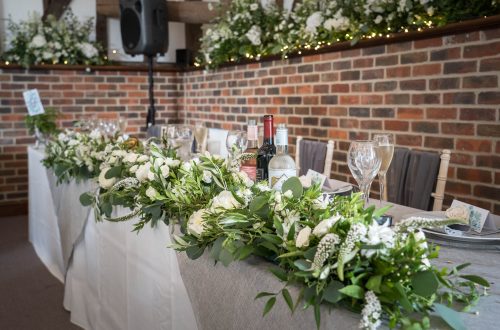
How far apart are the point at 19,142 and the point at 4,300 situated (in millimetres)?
2639

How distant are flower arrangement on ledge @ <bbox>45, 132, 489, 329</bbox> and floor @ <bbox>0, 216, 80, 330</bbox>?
1.56 m

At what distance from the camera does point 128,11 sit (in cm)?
517

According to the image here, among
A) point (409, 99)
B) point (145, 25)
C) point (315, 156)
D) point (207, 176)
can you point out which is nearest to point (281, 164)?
point (207, 176)

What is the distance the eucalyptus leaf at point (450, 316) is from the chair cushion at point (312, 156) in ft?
6.52

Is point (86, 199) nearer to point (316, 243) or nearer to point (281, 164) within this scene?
point (281, 164)


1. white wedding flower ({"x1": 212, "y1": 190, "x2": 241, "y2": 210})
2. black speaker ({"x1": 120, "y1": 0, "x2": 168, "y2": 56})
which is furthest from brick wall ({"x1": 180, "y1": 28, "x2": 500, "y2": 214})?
white wedding flower ({"x1": 212, "y1": 190, "x2": 241, "y2": 210})

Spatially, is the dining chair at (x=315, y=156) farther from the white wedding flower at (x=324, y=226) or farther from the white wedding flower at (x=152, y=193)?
the white wedding flower at (x=324, y=226)

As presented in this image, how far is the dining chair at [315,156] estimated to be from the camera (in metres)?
2.80

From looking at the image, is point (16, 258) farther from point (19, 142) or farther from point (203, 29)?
point (203, 29)

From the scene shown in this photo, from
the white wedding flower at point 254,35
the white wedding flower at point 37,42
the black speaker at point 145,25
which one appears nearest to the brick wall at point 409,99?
the white wedding flower at point 254,35

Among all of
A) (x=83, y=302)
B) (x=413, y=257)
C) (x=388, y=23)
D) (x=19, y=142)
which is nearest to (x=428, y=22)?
(x=388, y=23)

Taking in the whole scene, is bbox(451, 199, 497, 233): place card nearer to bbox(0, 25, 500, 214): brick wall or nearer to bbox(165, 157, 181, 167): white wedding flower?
bbox(165, 157, 181, 167): white wedding flower

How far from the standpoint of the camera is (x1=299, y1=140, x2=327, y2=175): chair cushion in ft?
9.40

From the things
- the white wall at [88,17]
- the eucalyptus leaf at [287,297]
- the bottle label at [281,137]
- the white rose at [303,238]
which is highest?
the white wall at [88,17]
